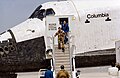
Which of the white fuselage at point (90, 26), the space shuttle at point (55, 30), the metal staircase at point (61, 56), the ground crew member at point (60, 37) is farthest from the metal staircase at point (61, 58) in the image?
the white fuselage at point (90, 26)

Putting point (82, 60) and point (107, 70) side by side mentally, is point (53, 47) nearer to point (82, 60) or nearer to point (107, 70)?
point (82, 60)

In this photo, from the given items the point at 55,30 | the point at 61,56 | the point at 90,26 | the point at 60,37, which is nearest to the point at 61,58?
the point at 61,56

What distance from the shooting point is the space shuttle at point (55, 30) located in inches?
628

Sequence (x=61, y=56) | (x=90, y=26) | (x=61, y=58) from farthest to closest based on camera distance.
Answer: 1. (x=90, y=26)
2. (x=61, y=56)
3. (x=61, y=58)

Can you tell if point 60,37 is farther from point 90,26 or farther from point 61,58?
point 90,26

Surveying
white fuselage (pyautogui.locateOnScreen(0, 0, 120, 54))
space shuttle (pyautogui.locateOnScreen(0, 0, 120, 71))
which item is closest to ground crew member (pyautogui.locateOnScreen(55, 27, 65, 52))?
space shuttle (pyautogui.locateOnScreen(0, 0, 120, 71))

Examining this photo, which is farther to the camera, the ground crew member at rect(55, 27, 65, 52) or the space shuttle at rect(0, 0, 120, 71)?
the ground crew member at rect(55, 27, 65, 52)

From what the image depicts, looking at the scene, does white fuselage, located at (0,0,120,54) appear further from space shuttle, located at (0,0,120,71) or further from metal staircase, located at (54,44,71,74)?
metal staircase, located at (54,44,71,74)

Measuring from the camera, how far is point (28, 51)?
16.1m

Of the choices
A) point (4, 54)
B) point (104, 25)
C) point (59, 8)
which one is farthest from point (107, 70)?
point (4, 54)

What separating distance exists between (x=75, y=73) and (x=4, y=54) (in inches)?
130

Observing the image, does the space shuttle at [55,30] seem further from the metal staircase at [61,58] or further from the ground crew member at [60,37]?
the ground crew member at [60,37]

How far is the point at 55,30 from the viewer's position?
682 inches

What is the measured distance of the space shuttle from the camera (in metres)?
15.9
